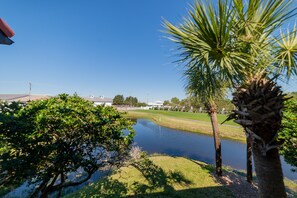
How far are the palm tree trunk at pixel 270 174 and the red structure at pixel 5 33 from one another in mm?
4970

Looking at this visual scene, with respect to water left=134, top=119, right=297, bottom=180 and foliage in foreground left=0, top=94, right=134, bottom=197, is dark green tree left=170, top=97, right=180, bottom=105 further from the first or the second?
foliage in foreground left=0, top=94, right=134, bottom=197

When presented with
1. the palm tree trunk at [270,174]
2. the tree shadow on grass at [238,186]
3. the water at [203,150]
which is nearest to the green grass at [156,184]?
the tree shadow on grass at [238,186]

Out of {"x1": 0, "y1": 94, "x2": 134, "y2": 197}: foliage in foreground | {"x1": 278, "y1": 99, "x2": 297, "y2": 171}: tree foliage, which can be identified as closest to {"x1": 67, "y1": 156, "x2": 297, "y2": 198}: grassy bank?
{"x1": 0, "y1": 94, "x2": 134, "y2": 197}: foliage in foreground

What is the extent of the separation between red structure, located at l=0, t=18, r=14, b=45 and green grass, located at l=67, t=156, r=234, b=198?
607 centimetres

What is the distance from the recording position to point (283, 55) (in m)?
4.00

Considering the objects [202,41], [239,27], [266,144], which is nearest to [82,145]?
[202,41]

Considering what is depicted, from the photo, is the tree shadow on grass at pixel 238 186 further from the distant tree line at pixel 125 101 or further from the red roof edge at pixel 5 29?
the distant tree line at pixel 125 101

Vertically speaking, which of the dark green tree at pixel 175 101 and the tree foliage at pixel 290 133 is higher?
the dark green tree at pixel 175 101

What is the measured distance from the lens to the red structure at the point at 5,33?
8.43 feet

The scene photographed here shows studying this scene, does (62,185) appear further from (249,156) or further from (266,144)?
(249,156)

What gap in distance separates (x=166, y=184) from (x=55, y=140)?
6.79 meters

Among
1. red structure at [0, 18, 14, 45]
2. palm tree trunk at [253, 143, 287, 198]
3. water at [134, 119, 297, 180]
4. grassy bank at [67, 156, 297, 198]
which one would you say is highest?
red structure at [0, 18, 14, 45]

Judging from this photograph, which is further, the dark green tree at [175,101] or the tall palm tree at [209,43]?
the dark green tree at [175,101]

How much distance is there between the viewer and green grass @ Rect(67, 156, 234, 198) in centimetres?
818
